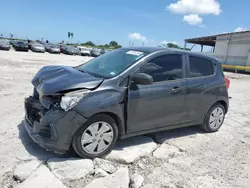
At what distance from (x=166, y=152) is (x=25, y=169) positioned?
2270mm

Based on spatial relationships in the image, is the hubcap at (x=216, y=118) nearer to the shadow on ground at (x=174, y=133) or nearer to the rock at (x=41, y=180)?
the shadow on ground at (x=174, y=133)

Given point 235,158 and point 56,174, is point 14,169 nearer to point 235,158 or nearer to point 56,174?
point 56,174

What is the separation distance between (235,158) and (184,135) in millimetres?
1131

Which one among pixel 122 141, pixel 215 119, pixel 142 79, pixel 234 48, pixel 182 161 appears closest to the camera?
pixel 142 79

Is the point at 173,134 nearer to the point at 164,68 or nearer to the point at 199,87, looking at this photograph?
the point at 199,87

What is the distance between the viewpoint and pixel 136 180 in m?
3.25

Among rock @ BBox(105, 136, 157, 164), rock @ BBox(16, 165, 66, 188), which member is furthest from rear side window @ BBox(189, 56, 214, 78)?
rock @ BBox(16, 165, 66, 188)

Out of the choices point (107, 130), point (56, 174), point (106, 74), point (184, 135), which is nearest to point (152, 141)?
point (184, 135)

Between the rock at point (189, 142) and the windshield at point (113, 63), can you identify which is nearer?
the windshield at point (113, 63)

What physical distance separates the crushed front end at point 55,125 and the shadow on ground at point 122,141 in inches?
11.7

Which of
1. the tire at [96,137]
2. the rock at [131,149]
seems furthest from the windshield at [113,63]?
the rock at [131,149]

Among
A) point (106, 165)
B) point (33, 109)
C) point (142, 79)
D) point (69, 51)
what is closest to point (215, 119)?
point (142, 79)

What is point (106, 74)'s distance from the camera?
3.93 m

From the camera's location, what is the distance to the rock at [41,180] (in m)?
2.90
